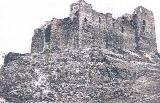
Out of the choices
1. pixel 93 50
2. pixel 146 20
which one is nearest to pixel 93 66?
pixel 93 50

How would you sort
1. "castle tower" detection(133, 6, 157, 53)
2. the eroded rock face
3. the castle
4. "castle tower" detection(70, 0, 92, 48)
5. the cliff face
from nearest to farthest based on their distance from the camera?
1. the eroded rock face
2. the cliff face
3. "castle tower" detection(70, 0, 92, 48)
4. the castle
5. "castle tower" detection(133, 6, 157, 53)

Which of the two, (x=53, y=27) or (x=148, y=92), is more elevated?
(x=53, y=27)

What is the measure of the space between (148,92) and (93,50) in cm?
1100

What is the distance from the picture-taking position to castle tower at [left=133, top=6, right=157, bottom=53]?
6229 cm

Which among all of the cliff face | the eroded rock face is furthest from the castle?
the eroded rock face

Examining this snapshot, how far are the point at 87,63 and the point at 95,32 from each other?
569 centimetres

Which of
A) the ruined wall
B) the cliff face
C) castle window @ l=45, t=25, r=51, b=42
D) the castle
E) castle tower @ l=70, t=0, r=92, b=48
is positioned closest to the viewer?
the cliff face

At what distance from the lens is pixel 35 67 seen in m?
53.5

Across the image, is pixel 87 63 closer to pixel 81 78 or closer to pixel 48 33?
pixel 81 78

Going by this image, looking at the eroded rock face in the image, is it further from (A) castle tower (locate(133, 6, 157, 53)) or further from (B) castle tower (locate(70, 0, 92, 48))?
(A) castle tower (locate(133, 6, 157, 53))

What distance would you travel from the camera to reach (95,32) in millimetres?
57375

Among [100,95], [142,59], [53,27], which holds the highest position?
[53,27]

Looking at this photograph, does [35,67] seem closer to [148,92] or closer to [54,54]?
[54,54]

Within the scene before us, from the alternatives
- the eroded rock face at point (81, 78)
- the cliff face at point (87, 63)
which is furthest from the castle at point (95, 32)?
the eroded rock face at point (81, 78)
